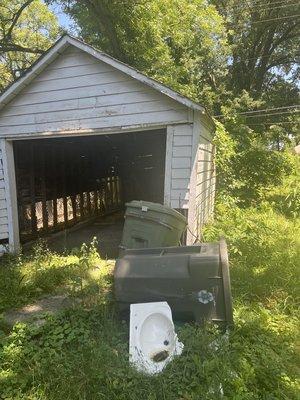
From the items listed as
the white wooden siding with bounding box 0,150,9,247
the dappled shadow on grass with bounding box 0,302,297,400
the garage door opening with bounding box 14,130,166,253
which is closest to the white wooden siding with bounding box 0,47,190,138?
the white wooden siding with bounding box 0,150,9,247

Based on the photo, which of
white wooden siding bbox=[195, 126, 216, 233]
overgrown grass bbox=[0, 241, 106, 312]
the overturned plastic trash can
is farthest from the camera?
white wooden siding bbox=[195, 126, 216, 233]

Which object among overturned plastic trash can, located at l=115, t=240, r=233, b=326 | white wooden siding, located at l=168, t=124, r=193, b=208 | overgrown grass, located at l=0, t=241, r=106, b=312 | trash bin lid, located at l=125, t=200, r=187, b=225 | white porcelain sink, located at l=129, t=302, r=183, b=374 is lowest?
overgrown grass, located at l=0, t=241, r=106, b=312

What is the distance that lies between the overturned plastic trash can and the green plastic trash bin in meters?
1.34

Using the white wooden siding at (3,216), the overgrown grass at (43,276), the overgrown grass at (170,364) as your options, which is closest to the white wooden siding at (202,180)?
the overgrown grass at (170,364)

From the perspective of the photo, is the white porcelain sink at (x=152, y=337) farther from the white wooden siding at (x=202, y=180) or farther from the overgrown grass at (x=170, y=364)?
the white wooden siding at (x=202, y=180)

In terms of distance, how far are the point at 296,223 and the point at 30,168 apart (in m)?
7.08

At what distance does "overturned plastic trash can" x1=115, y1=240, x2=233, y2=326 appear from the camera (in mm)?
4176

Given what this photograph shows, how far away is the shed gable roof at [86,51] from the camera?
6.32 metres

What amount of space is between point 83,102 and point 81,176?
5128mm

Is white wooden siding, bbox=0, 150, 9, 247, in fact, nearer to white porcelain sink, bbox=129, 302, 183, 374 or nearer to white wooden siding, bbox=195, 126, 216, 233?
white wooden siding, bbox=195, 126, 216, 233

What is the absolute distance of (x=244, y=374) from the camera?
369 cm

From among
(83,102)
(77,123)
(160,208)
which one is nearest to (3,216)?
(77,123)

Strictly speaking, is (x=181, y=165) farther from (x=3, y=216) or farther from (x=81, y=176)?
(x=81, y=176)

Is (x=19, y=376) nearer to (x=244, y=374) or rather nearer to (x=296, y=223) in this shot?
(x=244, y=374)
